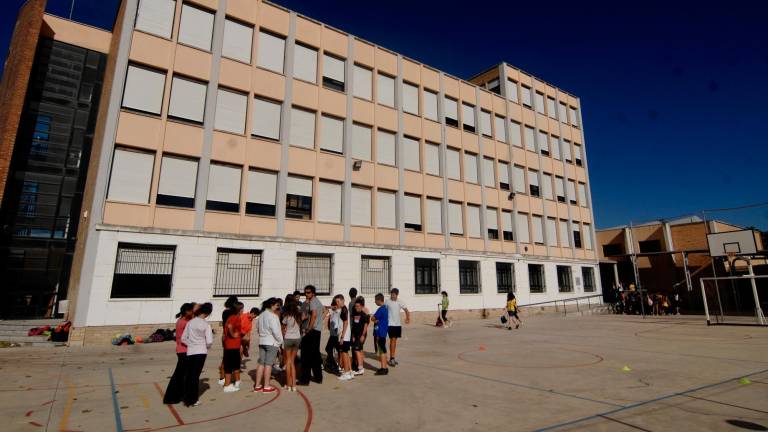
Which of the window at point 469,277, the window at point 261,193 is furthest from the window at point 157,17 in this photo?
the window at point 469,277

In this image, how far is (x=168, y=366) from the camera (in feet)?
31.9

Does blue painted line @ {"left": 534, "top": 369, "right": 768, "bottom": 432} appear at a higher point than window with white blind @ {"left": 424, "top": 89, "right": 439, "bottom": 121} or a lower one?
lower

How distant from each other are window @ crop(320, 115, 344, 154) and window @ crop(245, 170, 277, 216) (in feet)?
11.7

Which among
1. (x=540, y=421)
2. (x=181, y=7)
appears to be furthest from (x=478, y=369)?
(x=181, y=7)

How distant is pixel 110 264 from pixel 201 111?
7.70 m

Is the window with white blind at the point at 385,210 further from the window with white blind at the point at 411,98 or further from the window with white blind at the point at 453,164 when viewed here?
the window with white blind at the point at 411,98

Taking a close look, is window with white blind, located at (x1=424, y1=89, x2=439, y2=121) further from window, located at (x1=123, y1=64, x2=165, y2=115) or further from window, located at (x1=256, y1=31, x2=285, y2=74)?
window, located at (x1=123, y1=64, x2=165, y2=115)

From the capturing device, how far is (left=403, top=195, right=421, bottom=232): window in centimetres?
2312

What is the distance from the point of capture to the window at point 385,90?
938 inches

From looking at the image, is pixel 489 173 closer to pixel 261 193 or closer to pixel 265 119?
pixel 265 119

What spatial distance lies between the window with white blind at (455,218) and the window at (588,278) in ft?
45.0

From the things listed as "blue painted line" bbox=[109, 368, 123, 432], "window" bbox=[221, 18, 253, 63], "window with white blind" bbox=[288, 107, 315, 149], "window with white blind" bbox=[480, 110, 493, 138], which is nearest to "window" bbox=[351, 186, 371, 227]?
"window with white blind" bbox=[288, 107, 315, 149]

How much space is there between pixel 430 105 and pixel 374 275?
1268 cm

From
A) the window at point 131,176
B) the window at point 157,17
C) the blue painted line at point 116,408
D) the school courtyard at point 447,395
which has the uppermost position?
the window at point 157,17
